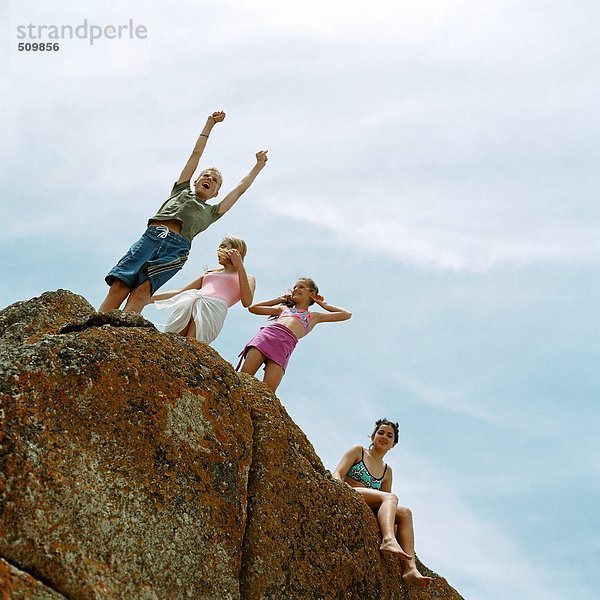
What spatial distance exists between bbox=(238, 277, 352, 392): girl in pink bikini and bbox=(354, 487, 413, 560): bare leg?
76.4 inches

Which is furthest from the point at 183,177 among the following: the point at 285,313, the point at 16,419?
the point at 16,419

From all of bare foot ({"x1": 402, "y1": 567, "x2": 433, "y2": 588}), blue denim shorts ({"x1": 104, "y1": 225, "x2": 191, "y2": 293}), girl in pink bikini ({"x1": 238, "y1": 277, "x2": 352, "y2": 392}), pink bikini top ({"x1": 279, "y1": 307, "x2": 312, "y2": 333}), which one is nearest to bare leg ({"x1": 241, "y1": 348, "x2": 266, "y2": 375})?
girl in pink bikini ({"x1": 238, "y1": 277, "x2": 352, "y2": 392})

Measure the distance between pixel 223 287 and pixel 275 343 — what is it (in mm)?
1072

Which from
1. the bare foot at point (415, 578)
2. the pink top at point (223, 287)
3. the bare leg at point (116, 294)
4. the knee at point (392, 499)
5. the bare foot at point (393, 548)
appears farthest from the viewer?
the pink top at point (223, 287)

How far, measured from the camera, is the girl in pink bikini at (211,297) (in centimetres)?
→ 1027

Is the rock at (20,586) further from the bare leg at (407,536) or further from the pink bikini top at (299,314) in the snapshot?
the pink bikini top at (299,314)

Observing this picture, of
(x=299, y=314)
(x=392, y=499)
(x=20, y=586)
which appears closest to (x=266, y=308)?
(x=299, y=314)

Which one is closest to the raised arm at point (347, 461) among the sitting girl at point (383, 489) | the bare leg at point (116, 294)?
the sitting girl at point (383, 489)

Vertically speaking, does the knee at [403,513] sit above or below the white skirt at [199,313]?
below

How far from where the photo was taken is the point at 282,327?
1075cm

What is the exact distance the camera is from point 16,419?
5.89 metres

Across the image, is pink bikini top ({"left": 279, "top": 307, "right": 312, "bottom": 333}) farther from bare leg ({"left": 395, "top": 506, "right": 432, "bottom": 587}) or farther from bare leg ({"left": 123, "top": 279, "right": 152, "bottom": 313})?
bare leg ({"left": 395, "top": 506, "right": 432, "bottom": 587})

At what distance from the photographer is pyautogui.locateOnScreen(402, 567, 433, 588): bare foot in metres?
8.57

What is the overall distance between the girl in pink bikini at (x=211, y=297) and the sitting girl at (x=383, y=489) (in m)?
2.37
